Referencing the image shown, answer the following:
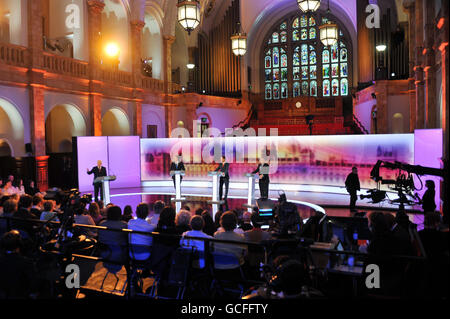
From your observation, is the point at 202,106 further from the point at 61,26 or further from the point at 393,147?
the point at 393,147

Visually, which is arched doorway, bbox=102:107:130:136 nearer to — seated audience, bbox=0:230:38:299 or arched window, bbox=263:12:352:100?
arched window, bbox=263:12:352:100

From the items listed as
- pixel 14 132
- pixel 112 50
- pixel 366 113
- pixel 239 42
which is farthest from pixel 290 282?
pixel 366 113

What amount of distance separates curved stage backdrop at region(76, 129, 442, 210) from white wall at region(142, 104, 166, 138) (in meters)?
2.90

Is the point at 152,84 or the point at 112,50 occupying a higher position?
the point at 112,50

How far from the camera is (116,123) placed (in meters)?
20.0

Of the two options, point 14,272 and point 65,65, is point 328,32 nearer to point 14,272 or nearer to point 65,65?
point 65,65

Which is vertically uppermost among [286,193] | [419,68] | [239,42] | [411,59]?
[239,42]

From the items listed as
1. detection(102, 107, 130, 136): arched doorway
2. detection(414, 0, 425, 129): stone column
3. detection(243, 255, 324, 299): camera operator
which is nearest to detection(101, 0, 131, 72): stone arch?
detection(102, 107, 130, 136): arched doorway

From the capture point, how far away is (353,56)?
2522 centimetres

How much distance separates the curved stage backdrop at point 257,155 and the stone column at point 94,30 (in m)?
3.80

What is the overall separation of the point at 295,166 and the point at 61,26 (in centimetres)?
1197

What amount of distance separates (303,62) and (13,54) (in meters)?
18.7

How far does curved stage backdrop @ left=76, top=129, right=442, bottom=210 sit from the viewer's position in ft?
46.0

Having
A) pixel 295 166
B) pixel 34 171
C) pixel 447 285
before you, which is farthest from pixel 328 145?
pixel 447 285
